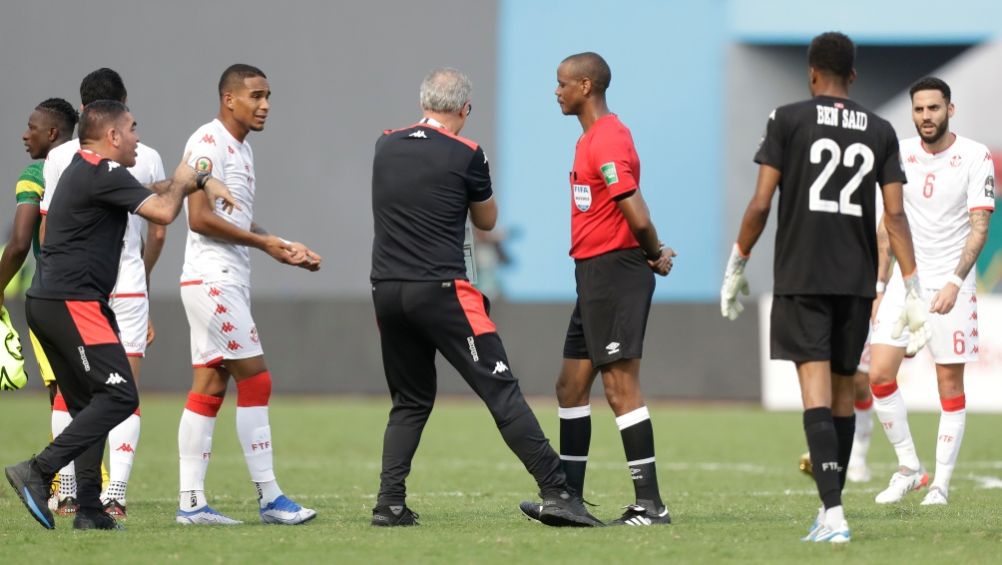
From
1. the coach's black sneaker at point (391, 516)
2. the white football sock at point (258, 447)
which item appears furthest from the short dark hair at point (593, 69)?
the white football sock at point (258, 447)

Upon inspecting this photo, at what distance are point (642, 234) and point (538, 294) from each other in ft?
68.7

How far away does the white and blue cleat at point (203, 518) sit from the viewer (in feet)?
26.6

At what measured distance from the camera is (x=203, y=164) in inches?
313

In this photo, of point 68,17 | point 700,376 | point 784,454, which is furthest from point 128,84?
point 784,454

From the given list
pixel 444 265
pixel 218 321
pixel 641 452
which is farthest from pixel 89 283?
pixel 641 452

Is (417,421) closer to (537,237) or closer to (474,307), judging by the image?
(474,307)

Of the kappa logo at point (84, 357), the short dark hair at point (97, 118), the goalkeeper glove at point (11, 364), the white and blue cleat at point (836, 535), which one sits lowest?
the white and blue cleat at point (836, 535)

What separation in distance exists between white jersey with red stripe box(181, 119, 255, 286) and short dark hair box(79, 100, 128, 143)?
48cm

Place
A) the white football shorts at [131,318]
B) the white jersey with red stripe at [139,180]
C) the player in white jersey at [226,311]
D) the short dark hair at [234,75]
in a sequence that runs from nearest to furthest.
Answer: the player in white jersey at [226,311] < the short dark hair at [234,75] < the white jersey with red stripe at [139,180] < the white football shorts at [131,318]

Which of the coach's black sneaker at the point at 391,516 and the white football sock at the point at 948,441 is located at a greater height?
the white football sock at the point at 948,441

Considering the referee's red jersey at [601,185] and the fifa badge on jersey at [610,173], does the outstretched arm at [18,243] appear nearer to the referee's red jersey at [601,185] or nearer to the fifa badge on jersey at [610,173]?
the referee's red jersey at [601,185]

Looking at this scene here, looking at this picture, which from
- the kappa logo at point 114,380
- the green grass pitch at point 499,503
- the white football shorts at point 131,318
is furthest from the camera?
the white football shorts at point 131,318

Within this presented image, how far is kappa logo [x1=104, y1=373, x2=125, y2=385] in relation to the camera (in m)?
7.43

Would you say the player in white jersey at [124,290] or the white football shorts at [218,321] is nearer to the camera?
the white football shorts at [218,321]
